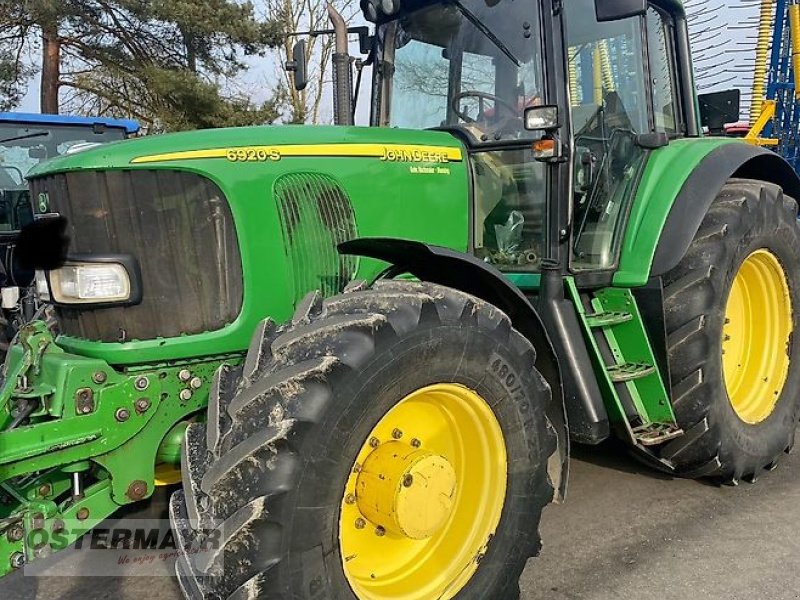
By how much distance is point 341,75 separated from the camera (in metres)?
3.68

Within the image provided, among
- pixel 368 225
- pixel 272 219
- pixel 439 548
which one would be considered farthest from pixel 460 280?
pixel 439 548

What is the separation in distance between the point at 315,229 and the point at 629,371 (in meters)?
1.56

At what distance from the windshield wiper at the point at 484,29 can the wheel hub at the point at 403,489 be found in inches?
72.7

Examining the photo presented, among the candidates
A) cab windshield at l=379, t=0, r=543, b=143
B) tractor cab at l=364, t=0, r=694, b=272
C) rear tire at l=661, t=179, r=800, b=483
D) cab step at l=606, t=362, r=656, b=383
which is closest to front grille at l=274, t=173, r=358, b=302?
tractor cab at l=364, t=0, r=694, b=272

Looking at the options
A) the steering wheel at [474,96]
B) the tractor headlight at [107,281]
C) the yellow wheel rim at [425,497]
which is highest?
the steering wheel at [474,96]

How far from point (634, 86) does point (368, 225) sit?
5.55 ft

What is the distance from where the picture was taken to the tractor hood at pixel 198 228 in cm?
251

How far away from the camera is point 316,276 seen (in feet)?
9.38

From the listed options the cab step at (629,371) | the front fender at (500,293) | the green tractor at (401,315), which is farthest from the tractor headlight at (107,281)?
the cab step at (629,371)

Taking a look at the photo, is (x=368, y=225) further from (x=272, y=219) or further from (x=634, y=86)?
(x=634, y=86)

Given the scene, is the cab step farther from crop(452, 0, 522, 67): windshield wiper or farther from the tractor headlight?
the tractor headlight

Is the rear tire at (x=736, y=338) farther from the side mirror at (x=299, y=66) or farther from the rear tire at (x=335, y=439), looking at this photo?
the side mirror at (x=299, y=66)

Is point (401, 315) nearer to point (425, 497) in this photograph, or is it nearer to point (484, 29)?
point (425, 497)

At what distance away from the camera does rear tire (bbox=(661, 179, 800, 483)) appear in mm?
3391
